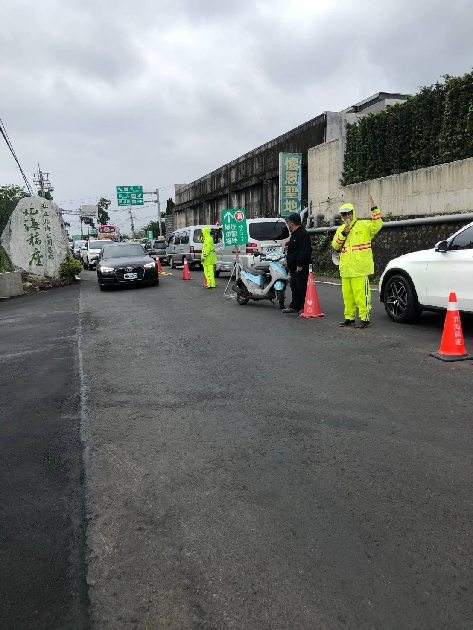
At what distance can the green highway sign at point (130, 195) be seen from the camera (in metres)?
50.3

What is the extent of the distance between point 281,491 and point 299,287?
7137mm

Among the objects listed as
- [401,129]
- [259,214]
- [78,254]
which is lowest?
[78,254]

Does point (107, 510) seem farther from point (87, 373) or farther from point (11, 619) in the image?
point (87, 373)

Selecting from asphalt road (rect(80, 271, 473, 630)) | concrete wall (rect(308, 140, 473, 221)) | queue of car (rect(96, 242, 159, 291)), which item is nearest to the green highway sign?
concrete wall (rect(308, 140, 473, 221))

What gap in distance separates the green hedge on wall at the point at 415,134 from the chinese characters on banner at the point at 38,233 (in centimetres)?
1162

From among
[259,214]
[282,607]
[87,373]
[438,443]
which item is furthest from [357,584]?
[259,214]

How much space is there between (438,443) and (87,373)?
3917mm

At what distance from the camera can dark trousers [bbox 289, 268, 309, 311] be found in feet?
33.1

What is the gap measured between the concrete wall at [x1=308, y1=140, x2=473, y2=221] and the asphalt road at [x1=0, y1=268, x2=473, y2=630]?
422 inches

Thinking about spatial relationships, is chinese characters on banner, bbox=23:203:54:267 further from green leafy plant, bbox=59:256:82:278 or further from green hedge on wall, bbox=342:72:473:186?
green hedge on wall, bbox=342:72:473:186

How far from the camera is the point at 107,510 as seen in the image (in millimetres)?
3088

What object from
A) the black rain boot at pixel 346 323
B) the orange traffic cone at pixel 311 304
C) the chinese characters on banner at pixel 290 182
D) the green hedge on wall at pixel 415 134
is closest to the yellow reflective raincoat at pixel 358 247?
the black rain boot at pixel 346 323

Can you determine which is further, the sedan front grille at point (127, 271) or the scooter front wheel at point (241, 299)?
the sedan front grille at point (127, 271)

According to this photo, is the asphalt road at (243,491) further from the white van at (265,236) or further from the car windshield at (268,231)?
the car windshield at (268,231)
